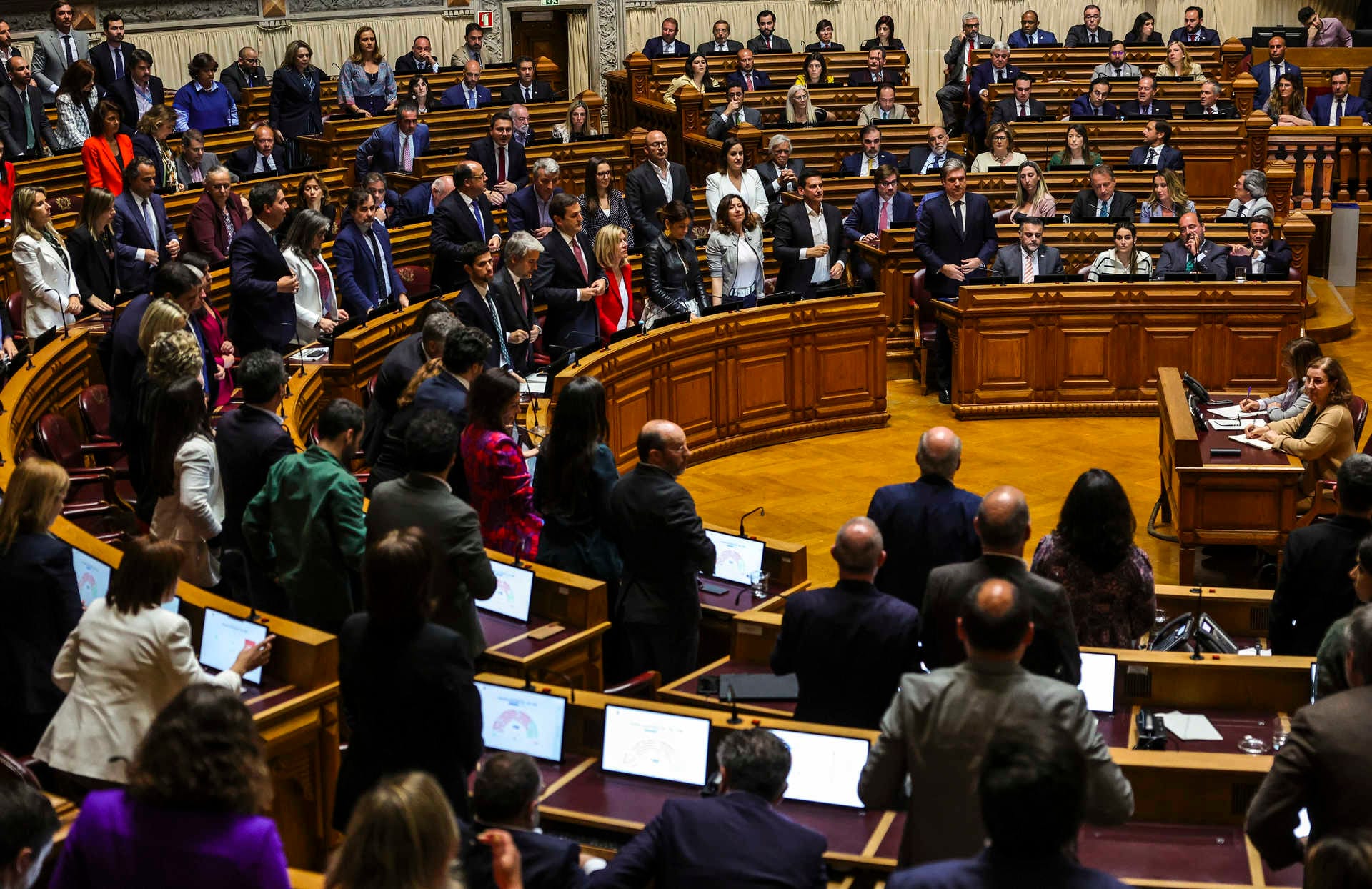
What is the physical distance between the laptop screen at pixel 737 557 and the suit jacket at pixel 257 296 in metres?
2.80

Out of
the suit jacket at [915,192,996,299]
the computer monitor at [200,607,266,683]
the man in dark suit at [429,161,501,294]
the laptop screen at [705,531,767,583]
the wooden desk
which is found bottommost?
the wooden desk

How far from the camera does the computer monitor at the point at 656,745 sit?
3.82m

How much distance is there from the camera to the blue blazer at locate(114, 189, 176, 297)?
8.20m

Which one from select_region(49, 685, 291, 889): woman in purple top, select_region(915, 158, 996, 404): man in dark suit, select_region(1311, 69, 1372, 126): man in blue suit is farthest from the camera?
select_region(1311, 69, 1372, 126): man in blue suit

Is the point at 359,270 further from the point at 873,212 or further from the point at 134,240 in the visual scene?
the point at 873,212

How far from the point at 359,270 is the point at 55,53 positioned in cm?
584

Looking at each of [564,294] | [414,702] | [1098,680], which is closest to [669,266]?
[564,294]

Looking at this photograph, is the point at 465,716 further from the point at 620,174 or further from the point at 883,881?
the point at 620,174

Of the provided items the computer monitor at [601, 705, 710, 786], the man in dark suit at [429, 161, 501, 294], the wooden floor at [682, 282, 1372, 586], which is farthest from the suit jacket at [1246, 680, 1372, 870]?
the man in dark suit at [429, 161, 501, 294]

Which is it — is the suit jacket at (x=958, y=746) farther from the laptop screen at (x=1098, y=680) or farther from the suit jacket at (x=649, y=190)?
the suit jacket at (x=649, y=190)

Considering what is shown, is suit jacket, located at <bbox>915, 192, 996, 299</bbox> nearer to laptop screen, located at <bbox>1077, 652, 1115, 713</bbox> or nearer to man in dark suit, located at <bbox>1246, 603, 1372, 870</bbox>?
laptop screen, located at <bbox>1077, 652, 1115, 713</bbox>

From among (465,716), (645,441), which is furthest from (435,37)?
(465,716)

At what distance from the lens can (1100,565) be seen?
4.25 m

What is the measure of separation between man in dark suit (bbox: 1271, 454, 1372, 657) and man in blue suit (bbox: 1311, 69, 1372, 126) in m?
10.2
